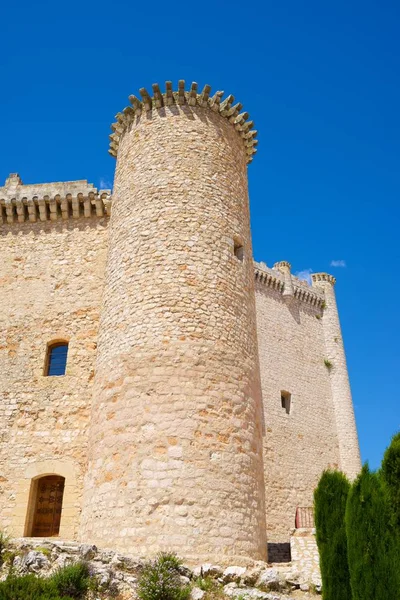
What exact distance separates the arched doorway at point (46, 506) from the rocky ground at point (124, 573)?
11.7 ft

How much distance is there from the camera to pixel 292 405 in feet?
78.8

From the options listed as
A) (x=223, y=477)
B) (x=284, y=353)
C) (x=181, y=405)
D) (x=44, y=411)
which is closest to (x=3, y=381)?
(x=44, y=411)

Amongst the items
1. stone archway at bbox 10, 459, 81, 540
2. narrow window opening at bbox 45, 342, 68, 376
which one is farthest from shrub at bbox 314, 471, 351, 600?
narrow window opening at bbox 45, 342, 68, 376

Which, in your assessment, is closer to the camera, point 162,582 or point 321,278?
point 162,582

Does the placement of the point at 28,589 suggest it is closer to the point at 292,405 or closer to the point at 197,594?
the point at 197,594

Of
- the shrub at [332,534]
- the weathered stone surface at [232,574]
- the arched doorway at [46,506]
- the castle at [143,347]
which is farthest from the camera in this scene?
the arched doorway at [46,506]

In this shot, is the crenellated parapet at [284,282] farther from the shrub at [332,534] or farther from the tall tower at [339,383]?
the shrub at [332,534]

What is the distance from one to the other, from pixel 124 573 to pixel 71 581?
861 mm

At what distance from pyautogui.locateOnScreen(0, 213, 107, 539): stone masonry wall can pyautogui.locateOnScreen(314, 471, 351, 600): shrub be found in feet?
17.2

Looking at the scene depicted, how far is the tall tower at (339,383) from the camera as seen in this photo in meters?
25.3

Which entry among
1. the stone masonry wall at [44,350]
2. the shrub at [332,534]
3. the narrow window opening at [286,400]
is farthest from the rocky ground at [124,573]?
the narrow window opening at [286,400]

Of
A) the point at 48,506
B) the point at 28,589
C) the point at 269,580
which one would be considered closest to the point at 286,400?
the point at 48,506

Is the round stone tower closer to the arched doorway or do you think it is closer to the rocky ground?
the rocky ground

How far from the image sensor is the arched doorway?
11625 millimetres
